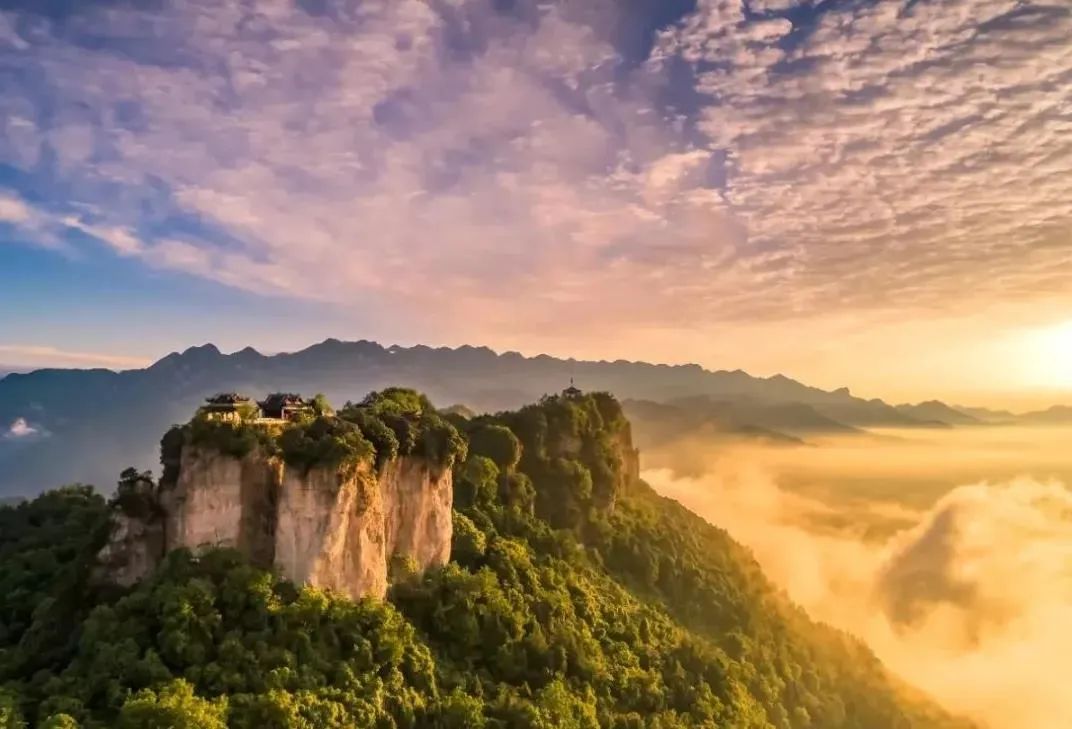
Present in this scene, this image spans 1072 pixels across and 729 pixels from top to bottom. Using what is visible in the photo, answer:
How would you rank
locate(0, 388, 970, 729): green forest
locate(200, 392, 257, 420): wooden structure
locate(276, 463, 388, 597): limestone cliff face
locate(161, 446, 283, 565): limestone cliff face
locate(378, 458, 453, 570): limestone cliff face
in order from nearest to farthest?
1. locate(0, 388, 970, 729): green forest
2. locate(161, 446, 283, 565): limestone cliff face
3. locate(276, 463, 388, 597): limestone cliff face
4. locate(200, 392, 257, 420): wooden structure
5. locate(378, 458, 453, 570): limestone cliff face

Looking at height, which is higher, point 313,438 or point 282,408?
point 282,408

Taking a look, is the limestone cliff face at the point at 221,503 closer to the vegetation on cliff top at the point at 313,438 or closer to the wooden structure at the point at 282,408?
the vegetation on cliff top at the point at 313,438

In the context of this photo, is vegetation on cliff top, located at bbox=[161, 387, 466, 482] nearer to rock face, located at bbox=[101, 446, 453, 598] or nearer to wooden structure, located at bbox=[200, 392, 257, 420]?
wooden structure, located at bbox=[200, 392, 257, 420]

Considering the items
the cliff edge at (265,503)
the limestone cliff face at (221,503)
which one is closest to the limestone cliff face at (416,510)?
the cliff edge at (265,503)

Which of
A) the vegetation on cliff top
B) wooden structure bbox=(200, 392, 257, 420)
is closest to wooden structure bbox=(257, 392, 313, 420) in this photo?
the vegetation on cliff top

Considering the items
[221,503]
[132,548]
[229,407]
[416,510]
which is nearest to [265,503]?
[221,503]

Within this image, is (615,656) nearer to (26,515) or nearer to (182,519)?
(182,519)

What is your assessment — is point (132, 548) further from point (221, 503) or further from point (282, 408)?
point (282, 408)
